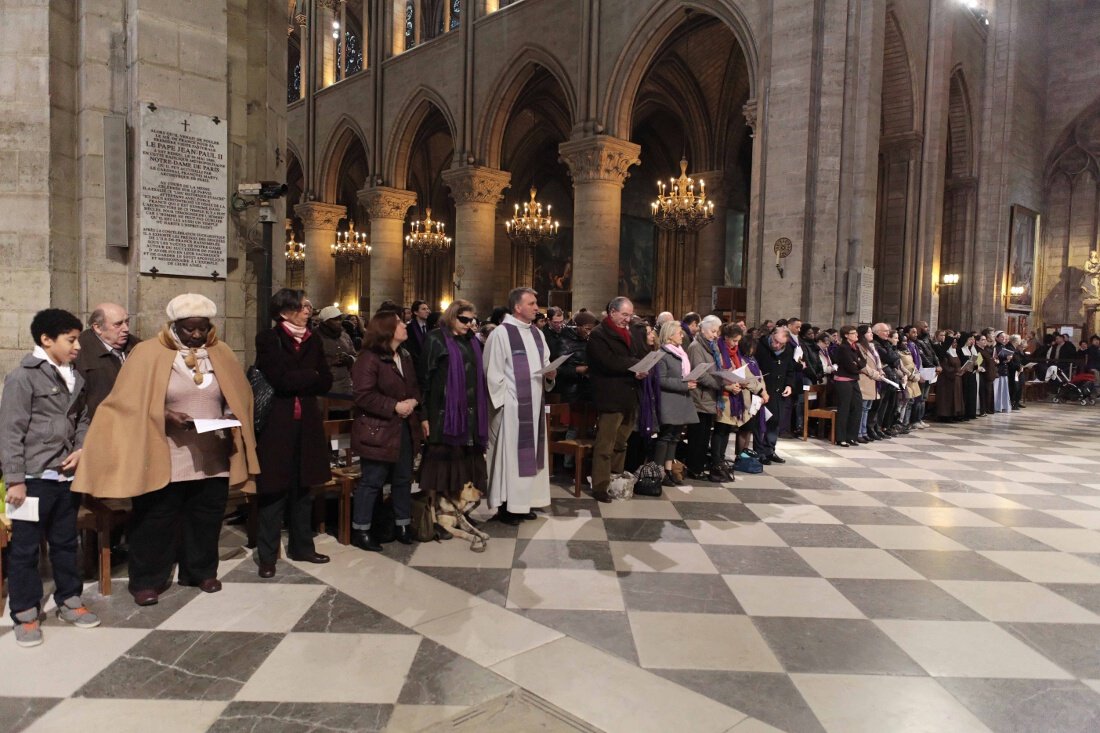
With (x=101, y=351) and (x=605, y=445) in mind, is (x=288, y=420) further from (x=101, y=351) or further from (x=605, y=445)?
(x=605, y=445)

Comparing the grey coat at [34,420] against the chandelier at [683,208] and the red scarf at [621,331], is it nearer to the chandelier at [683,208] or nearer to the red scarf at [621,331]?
the red scarf at [621,331]

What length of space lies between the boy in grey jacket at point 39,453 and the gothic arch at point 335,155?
22.8 metres

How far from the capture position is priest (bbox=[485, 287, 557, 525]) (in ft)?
16.3

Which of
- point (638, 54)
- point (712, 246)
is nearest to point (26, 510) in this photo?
point (638, 54)

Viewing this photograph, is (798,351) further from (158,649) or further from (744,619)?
(158,649)

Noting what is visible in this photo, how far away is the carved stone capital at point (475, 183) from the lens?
1911 cm

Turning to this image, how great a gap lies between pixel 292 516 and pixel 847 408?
7416 mm

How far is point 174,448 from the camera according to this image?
11.8 feet

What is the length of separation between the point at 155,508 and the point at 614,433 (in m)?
3.52

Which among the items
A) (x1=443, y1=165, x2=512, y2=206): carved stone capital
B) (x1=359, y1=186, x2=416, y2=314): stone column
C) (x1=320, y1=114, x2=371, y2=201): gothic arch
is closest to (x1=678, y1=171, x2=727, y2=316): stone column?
(x1=443, y1=165, x2=512, y2=206): carved stone capital

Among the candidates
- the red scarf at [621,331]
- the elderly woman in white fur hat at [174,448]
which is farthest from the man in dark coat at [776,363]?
the elderly woman in white fur hat at [174,448]

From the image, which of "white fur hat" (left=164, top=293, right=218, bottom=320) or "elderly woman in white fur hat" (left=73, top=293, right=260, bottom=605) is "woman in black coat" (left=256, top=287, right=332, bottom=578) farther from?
"white fur hat" (left=164, top=293, right=218, bottom=320)

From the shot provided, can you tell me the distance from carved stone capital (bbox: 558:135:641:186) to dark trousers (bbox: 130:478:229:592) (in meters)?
13.7

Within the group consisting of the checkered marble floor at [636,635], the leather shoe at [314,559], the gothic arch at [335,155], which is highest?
the gothic arch at [335,155]
